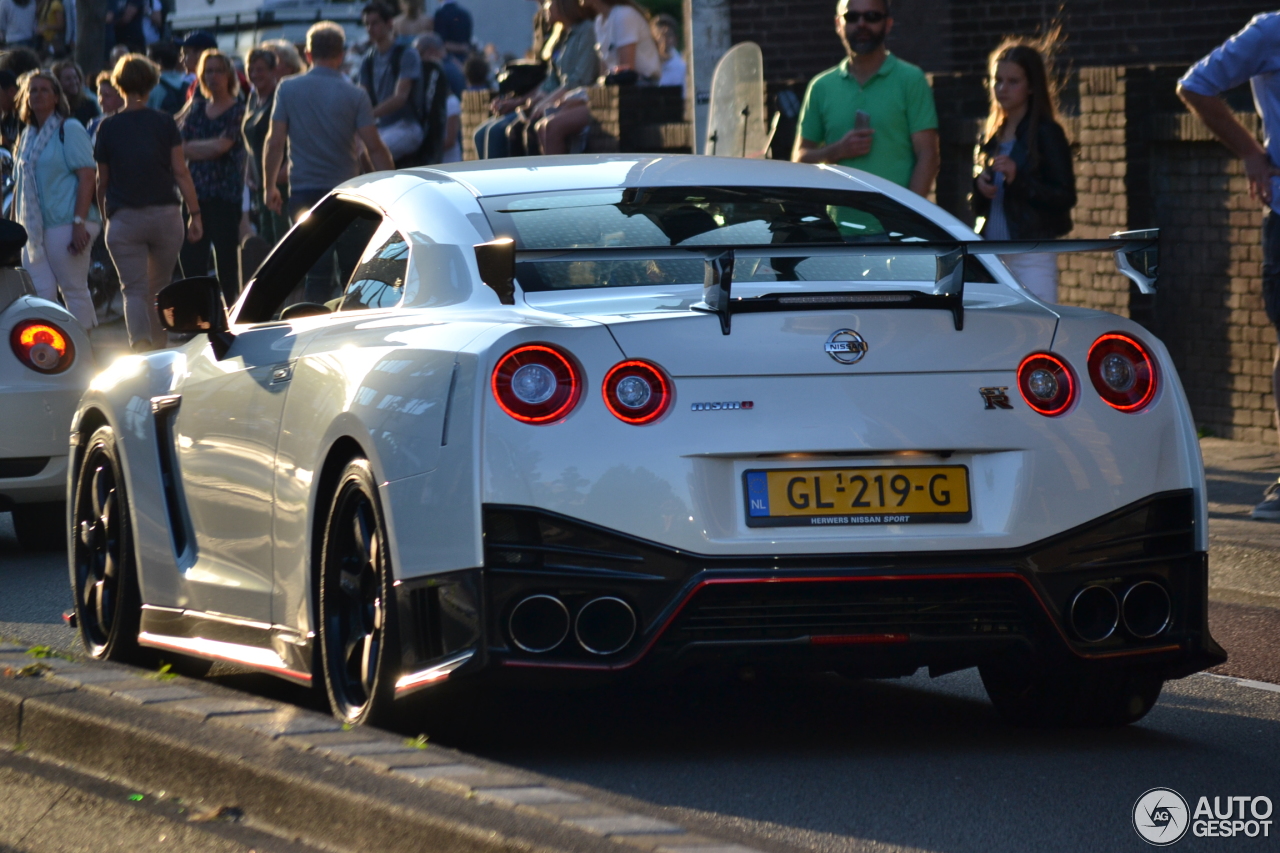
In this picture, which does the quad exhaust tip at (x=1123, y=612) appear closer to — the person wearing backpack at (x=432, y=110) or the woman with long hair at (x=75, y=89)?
the person wearing backpack at (x=432, y=110)

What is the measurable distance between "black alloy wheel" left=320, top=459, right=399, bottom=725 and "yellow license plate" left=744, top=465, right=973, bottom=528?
2.83 feet

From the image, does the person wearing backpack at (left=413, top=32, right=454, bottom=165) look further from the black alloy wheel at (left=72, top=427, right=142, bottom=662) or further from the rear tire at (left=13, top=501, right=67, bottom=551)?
the black alloy wheel at (left=72, top=427, right=142, bottom=662)

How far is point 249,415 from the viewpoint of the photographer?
5.93m

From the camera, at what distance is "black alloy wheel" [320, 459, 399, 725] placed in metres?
5.16

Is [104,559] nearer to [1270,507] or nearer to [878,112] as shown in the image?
[1270,507]

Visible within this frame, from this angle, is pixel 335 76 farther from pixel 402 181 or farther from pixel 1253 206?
pixel 402 181

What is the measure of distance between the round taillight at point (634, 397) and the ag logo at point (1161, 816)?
1.29m

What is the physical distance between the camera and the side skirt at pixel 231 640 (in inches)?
224

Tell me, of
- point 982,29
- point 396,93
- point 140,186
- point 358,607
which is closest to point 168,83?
point 396,93

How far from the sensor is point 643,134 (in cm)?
1678

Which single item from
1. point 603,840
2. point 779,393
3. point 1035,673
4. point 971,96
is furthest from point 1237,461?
point 603,840

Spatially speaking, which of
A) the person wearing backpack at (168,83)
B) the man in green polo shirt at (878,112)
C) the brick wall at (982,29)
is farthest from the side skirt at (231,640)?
the person wearing backpack at (168,83)

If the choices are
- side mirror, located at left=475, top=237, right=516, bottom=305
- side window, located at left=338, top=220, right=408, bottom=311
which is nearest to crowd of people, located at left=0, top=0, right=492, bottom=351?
side window, located at left=338, top=220, right=408, bottom=311

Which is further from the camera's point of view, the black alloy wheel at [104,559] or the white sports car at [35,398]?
the white sports car at [35,398]
